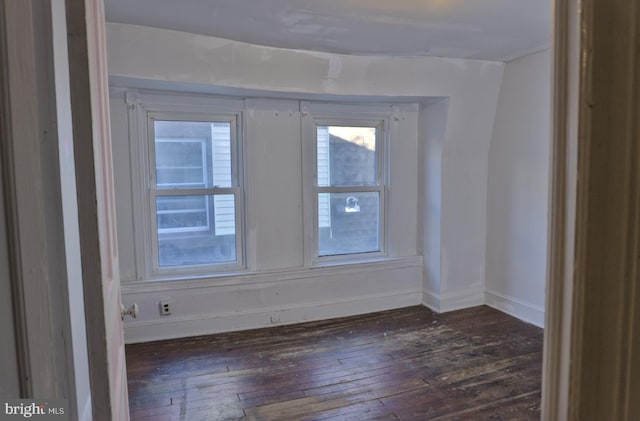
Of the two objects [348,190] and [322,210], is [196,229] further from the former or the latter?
[348,190]

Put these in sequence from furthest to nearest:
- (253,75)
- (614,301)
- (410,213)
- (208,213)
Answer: (410,213), (208,213), (253,75), (614,301)

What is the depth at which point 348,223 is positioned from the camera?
3.96m

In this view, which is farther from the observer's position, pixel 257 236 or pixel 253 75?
pixel 257 236

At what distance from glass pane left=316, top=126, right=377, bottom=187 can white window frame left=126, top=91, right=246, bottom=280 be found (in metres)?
0.80

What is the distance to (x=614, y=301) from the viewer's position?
492 mm

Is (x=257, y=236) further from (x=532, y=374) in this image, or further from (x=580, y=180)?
(x=580, y=180)

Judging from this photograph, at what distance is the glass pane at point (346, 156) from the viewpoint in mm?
3783

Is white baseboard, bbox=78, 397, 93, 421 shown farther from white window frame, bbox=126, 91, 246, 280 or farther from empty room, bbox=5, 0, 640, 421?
white window frame, bbox=126, 91, 246, 280

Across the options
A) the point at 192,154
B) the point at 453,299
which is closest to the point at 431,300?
A: the point at 453,299

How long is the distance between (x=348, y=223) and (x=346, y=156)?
2.24 ft

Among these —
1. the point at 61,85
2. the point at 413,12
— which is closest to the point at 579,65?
the point at 61,85

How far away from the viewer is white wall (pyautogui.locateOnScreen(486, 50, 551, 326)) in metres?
3.38

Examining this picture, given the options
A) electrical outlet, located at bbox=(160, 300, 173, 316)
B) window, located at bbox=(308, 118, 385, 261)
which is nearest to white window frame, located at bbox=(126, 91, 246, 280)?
electrical outlet, located at bbox=(160, 300, 173, 316)

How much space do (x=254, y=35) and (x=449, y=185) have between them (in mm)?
2291
